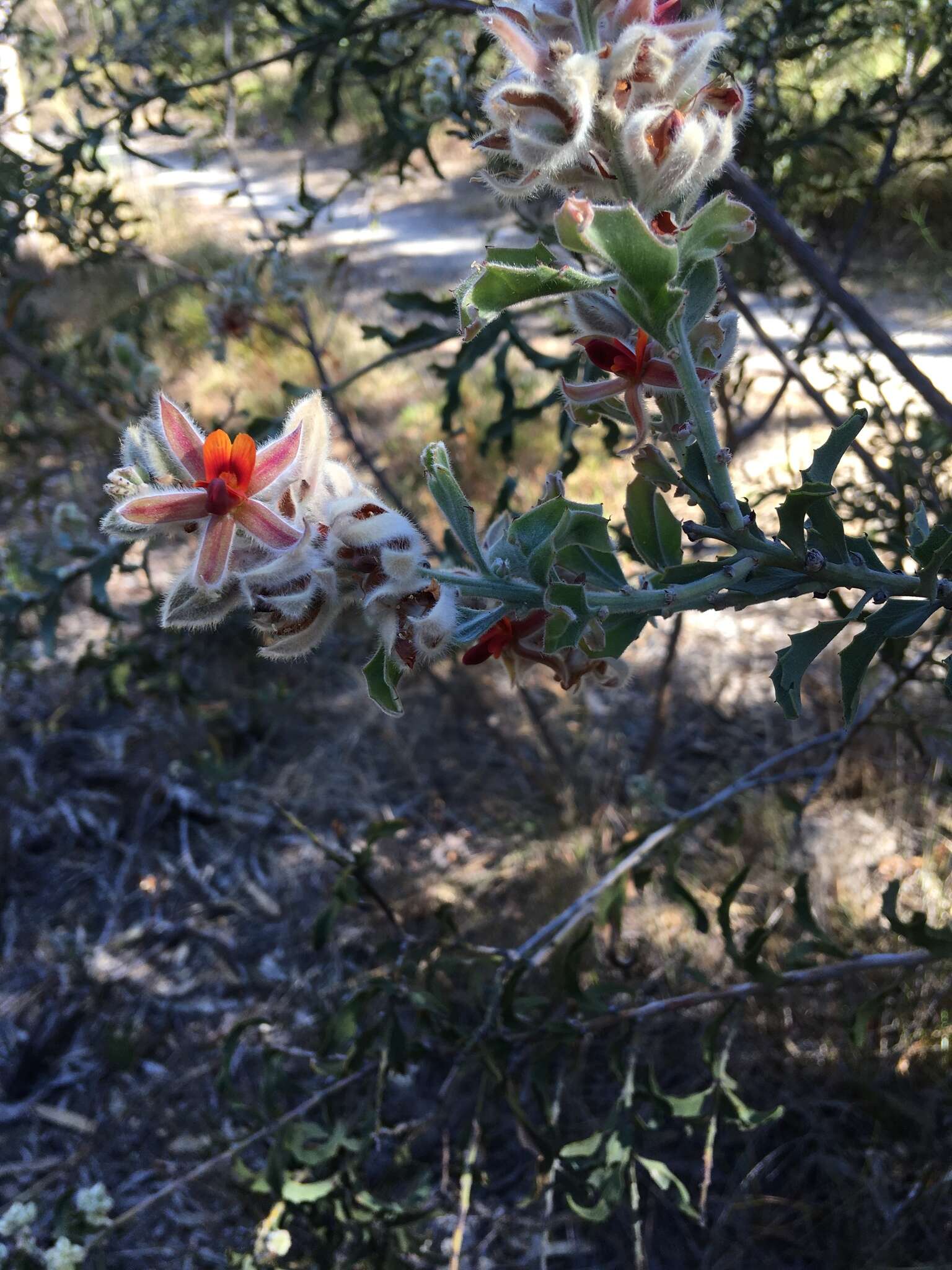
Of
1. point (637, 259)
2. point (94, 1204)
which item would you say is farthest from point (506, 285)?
point (94, 1204)


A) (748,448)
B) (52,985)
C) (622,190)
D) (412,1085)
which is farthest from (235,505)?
(748,448)

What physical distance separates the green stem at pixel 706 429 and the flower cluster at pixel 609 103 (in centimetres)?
10

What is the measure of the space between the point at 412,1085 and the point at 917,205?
6.29 m

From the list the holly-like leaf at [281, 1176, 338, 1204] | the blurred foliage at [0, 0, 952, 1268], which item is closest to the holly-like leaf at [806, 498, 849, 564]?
the blurred foliage at [0, 0, 952, 1268]

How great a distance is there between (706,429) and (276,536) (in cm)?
31

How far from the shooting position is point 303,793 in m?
3.16

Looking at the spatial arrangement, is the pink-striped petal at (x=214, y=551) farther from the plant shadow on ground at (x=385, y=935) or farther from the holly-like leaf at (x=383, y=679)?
the plant shadow on ground at (x=385, y=935)

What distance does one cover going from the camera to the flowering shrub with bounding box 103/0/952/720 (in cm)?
59

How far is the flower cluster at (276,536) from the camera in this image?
66 centimetres

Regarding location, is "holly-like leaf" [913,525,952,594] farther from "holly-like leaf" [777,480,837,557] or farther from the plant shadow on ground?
the plant shadow on ground

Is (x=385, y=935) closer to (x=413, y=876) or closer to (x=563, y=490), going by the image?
(x=413, y=876)

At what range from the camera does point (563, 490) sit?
78 cm

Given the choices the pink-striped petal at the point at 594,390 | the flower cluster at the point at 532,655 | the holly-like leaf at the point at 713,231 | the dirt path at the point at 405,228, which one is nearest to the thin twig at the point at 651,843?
the flower cluster at the point at 532,655

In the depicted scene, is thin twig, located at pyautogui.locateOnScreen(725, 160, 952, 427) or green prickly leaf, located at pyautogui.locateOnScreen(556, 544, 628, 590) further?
thin twig, located at pyautogui.locateOnScreen(725, 160, 952, 427)
